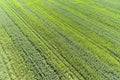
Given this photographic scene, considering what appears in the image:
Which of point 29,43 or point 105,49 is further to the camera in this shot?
point 29,43

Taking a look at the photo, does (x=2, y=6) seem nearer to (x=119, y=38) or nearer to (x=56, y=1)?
(x=56, y=1)

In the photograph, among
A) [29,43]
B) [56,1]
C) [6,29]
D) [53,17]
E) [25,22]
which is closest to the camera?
[29,43]

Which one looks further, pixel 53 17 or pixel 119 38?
pixel 53 17

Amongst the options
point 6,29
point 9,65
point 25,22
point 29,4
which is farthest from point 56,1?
point 9,65

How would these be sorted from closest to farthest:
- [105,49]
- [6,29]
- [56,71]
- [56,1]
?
1. [56,71]
2. [105,49]
3. [6,29]
4. [56,1]

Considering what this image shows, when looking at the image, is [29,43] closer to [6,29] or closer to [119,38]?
[6,29]

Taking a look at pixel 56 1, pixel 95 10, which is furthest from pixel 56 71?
pixel 56 1
